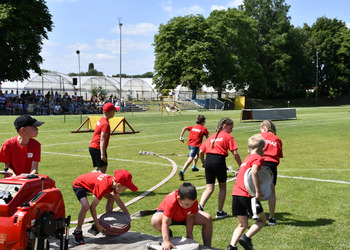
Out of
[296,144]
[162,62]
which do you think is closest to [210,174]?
[296,144]

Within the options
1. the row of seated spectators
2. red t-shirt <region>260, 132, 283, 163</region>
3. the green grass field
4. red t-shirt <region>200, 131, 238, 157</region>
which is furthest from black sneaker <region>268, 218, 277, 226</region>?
the row of seated spectators

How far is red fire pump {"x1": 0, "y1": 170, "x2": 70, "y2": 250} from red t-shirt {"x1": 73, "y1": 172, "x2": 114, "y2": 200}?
60 cm

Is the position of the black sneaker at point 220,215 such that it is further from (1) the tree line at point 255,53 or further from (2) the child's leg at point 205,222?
(1) the tree line at point 255,53

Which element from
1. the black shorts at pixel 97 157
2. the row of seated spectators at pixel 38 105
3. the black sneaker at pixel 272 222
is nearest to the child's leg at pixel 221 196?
the black sneaker at pixel 272 222

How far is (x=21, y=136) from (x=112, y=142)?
13633 mm

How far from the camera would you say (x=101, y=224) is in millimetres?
5309

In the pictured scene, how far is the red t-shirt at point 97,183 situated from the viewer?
5.00 metres

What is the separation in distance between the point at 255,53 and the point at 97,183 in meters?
72.8

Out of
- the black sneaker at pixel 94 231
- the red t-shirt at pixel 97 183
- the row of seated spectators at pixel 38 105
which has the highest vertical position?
the row of seated spectators at pixel 38 105

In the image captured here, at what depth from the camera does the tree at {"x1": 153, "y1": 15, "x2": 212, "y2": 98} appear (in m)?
63.9

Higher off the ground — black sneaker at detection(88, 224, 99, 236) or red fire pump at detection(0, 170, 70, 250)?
red fire pump at detection(0, 170, 70, 250)

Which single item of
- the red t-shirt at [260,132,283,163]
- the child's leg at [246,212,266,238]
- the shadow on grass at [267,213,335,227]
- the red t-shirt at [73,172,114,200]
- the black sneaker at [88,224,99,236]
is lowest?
the shadow on grass at [267,213,335,227]

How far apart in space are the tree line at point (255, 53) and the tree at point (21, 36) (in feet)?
78.7

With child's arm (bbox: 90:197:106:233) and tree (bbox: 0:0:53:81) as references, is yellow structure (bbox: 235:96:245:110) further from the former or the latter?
child's arm (bbox: 90:197:106:233)
